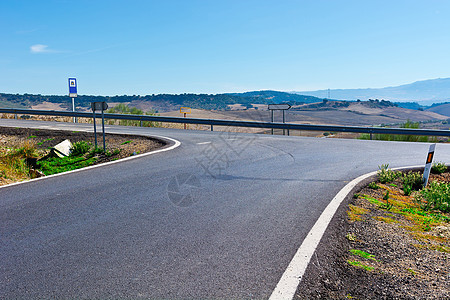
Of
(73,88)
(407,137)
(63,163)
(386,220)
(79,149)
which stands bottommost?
(407,137)

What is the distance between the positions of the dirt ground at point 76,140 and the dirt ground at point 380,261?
807 cm

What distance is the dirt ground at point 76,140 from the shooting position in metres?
12.2

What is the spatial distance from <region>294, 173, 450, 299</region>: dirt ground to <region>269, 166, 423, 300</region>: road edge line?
61 mm

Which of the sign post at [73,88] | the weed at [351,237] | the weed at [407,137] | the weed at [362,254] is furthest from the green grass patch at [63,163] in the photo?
the weed at [407,137]

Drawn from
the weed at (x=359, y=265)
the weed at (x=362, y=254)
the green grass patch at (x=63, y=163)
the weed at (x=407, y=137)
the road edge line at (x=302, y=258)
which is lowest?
the weed at (x=407, y=137)

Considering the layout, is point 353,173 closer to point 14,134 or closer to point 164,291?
point 164,291

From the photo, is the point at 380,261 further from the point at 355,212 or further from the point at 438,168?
the point at 438,168

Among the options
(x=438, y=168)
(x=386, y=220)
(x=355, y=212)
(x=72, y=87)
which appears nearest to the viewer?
(x=386, y=220)

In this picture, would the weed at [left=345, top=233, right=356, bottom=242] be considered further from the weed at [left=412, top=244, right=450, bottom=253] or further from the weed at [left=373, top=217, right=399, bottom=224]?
the weed at [left=373, top=217, right=399, bottom=224]

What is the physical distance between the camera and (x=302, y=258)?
3.90m

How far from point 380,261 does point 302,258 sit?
0.82 m

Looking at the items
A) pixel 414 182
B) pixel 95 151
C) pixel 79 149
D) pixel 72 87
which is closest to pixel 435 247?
pixel 414 182

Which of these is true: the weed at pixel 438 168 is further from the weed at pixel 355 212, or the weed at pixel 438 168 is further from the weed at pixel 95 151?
the weed at pixel 95 151

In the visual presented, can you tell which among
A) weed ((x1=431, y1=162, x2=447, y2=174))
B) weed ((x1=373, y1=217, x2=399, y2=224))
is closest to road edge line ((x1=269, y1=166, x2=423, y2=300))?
weed ((x1=373, y1=217, x2=399, y2=224))
